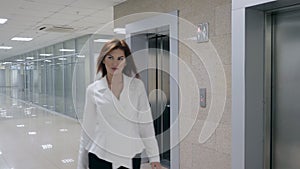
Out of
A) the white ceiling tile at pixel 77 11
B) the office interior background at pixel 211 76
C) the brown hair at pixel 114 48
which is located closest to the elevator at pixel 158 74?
the office interior background at pixel 211 76

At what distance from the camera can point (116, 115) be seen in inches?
61.1

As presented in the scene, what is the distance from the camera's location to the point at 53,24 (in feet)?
20.0

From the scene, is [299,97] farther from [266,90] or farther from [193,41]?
[193,41]

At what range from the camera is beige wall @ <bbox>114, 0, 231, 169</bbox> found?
2666 millimetres

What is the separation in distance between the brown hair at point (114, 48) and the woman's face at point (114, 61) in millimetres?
20

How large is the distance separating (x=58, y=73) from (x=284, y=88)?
29.1 feet

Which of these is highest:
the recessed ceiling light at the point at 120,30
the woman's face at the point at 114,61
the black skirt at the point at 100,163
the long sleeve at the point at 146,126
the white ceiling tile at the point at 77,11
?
the white ceiling tile at the point at 77,11

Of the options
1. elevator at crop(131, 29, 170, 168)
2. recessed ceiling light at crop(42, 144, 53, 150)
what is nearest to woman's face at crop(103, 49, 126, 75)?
elevator at crop(131, 29, 170, 168)

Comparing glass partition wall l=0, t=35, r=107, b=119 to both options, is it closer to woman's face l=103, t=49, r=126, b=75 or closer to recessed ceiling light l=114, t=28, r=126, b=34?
recessed ceiling light l=114, t=28, r=126, b=34

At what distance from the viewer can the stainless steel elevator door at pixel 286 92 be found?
2.35 metres

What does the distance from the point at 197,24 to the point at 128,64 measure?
5.11 feet

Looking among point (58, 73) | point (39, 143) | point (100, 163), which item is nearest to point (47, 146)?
point (39, 143)

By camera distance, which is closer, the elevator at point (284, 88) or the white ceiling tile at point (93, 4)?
the elevator at point (284, 88)

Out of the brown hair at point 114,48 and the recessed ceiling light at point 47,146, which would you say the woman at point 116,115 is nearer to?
the brown hair at point 114,48
